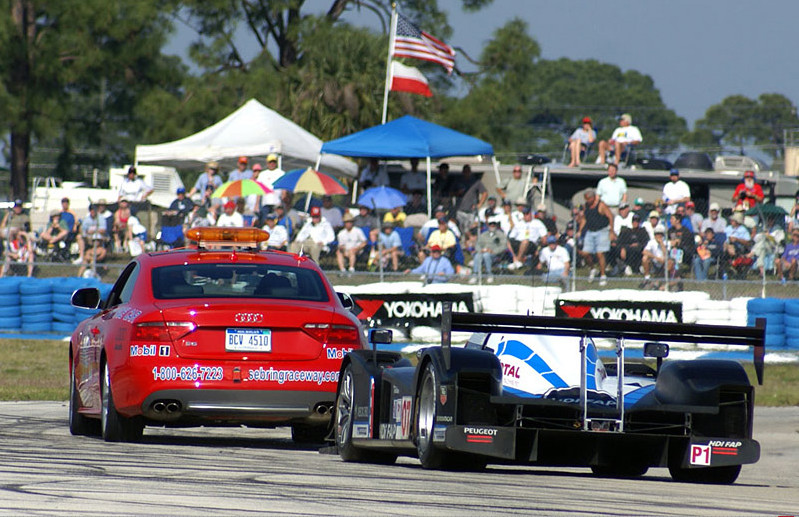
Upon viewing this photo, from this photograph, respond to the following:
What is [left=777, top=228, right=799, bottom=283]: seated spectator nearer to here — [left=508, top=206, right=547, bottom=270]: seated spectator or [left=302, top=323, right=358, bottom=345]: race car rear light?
[left=508, top=206, right=547, bottom=270]: seated spectator

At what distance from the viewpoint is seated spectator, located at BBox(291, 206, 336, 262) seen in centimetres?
2286

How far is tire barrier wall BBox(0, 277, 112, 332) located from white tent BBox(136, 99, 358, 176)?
23.6 ft

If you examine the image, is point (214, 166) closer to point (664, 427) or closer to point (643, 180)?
point (643, 180)

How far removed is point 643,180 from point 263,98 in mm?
15793

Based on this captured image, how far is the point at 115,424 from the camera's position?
31.1 feet

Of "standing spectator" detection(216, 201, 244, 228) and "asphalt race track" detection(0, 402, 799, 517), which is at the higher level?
"standing spectator" detection(216, 201, 244, 228)

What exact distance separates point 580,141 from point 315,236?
9.01 m

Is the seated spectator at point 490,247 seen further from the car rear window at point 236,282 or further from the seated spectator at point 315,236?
the car rear window at point 236,282

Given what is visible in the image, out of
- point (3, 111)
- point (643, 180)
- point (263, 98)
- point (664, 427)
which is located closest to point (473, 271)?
point (643, 180)

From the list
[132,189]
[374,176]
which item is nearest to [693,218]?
[374,176]

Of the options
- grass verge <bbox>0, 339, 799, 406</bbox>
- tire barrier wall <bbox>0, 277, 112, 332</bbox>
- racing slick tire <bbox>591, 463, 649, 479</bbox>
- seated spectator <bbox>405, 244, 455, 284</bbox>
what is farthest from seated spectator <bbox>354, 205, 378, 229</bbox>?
racing slick tire <bbox>591, 463, 649, 479</bbox>

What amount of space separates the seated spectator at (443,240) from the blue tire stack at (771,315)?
5.04 m

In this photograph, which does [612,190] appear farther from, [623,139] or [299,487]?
[299,487]

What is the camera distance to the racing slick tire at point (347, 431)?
8.54 meters
